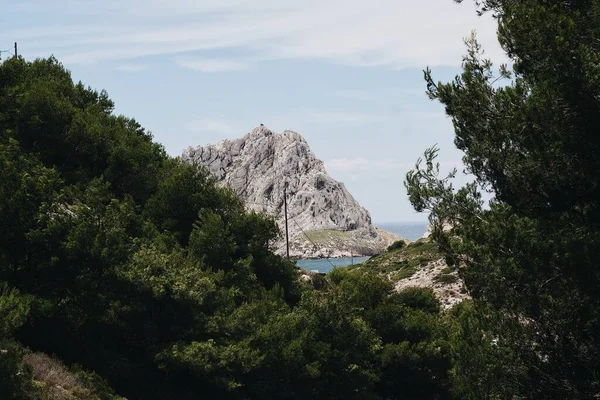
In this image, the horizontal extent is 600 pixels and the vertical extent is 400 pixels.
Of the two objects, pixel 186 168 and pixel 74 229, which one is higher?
pixel 186 168

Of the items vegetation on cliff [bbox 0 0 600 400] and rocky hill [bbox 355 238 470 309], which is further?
rocky hill [bbox 355 238 470 309]

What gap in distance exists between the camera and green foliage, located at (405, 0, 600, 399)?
1434 cm

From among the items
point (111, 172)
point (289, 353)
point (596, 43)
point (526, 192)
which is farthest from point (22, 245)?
point (596, 43)

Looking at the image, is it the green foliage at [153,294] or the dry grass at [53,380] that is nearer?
the dry grass at [53,380]

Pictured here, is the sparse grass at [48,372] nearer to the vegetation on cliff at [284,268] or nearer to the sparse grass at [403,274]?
the vegetation on cliff at [284,268]

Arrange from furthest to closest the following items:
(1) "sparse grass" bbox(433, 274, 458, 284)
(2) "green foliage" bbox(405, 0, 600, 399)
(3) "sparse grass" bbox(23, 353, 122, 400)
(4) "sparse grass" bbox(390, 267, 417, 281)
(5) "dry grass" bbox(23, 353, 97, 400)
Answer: (4) "sparse grass" bbox(390, 267, 417, 281)
(1) "sparse grass" bbox(433, 274, 458, 284)
(3) "sparse grass" bbox(23, 353, 122, 400)
(5) "dry grass" bbox(23, 353, 97, 400)
(2) "green foliage" bbox(405, 0, 600, 399)

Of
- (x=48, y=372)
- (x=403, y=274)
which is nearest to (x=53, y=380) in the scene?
(x=48, y=372)

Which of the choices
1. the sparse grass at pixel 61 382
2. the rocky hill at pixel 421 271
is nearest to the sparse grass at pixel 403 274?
the rocky hill at pixel 421 271

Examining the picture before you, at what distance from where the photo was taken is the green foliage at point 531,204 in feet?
47.1

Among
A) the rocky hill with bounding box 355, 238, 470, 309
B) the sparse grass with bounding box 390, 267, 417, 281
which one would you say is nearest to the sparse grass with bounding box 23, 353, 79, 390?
the rocky hill with bounding box 355, 238, 470, 309

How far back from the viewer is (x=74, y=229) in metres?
31.6

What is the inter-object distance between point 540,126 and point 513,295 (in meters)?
4.22

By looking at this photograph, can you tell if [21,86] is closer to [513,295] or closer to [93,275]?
[93,275]

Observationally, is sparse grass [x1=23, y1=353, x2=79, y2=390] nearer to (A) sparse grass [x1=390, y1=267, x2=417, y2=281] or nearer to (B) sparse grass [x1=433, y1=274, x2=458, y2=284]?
(B) sparse grass [x1=433, y1=274, x2=458, y2=284]
